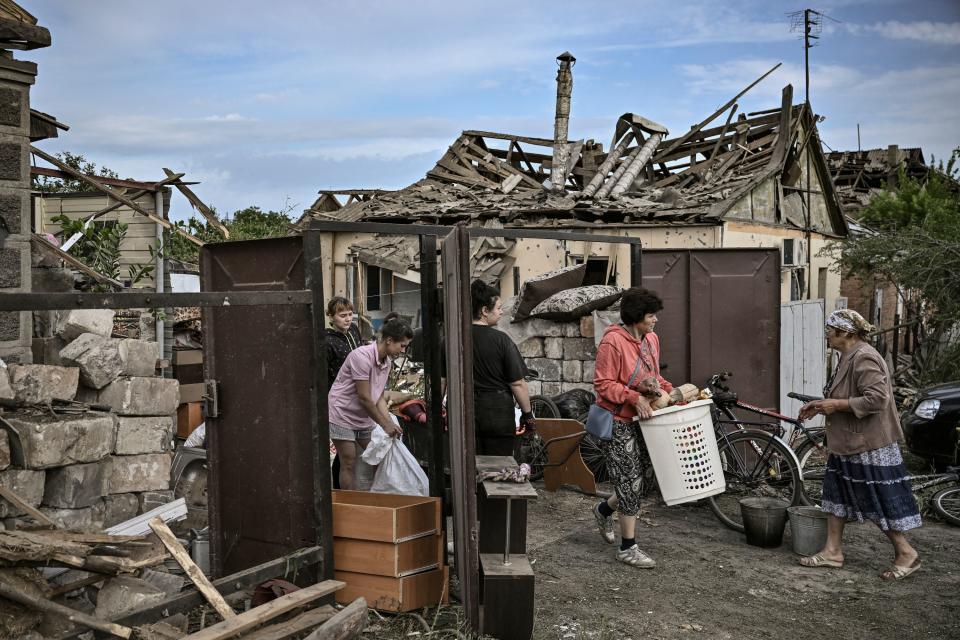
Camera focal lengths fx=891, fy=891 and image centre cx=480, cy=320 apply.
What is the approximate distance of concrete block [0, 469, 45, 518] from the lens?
556 centimetres

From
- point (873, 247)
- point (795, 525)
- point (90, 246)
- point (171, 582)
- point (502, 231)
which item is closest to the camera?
point (171, 582)

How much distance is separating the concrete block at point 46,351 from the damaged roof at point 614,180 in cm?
1169

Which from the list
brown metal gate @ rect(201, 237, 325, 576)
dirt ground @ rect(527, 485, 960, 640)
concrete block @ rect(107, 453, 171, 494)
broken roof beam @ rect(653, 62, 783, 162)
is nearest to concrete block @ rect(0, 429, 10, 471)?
concrete block @ rect(107, 453, 171, 494)

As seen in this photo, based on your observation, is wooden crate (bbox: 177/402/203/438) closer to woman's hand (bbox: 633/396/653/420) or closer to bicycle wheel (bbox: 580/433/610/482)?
bicycle wheel (bbox: 580/433/610/482)

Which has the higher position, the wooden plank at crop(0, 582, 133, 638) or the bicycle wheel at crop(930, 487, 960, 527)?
the wooden plank at crop(0, 582, 133, 638)

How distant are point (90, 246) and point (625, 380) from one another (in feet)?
22.8

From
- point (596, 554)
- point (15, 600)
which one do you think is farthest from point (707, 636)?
point (15, 600)

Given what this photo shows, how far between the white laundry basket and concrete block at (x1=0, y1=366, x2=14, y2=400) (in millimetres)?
4226

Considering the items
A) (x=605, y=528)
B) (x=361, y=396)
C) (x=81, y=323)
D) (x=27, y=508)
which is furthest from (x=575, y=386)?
(x=27, y=508)

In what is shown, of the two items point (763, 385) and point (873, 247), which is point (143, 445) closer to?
point (763, 385)

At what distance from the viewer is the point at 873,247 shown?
15695mm

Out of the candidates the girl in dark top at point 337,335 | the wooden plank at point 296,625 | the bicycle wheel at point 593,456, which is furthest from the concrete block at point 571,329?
the wooden plank at point 296,625

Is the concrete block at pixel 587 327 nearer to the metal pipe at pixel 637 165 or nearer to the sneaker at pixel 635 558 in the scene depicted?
the sneaker at pixel 635 558

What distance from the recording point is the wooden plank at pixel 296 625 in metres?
4.18
